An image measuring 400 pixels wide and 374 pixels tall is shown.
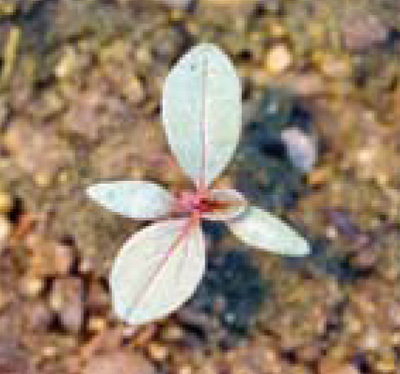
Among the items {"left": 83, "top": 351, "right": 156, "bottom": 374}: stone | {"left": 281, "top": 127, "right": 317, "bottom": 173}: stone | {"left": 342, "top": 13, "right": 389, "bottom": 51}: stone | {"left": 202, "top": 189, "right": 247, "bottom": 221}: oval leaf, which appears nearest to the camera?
{"left": 202, "top": 189, "right": 247, "bottom": 221}: oval leaf

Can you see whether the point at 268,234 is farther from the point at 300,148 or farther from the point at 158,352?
the point at 300,148

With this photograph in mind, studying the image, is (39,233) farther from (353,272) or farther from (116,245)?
(353,272)

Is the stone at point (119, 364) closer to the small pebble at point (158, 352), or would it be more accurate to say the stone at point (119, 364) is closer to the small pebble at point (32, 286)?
the small pebble at point (158, 352)

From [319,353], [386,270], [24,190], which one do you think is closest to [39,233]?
[24,190]

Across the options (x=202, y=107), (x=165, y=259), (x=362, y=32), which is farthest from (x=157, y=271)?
(x=362, y=32)

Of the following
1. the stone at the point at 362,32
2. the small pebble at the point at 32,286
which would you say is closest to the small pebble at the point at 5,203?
the small pebble at the point at 32,286

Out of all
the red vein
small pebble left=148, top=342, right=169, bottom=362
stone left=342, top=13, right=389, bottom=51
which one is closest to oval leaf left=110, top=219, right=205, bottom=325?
the red vein

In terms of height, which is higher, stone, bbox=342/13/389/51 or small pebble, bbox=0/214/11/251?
stone, bbox=342/13/389/51

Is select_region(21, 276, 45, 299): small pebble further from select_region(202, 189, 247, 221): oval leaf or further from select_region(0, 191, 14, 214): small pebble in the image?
select_region(202, 189, 247, 221): oval leaf
